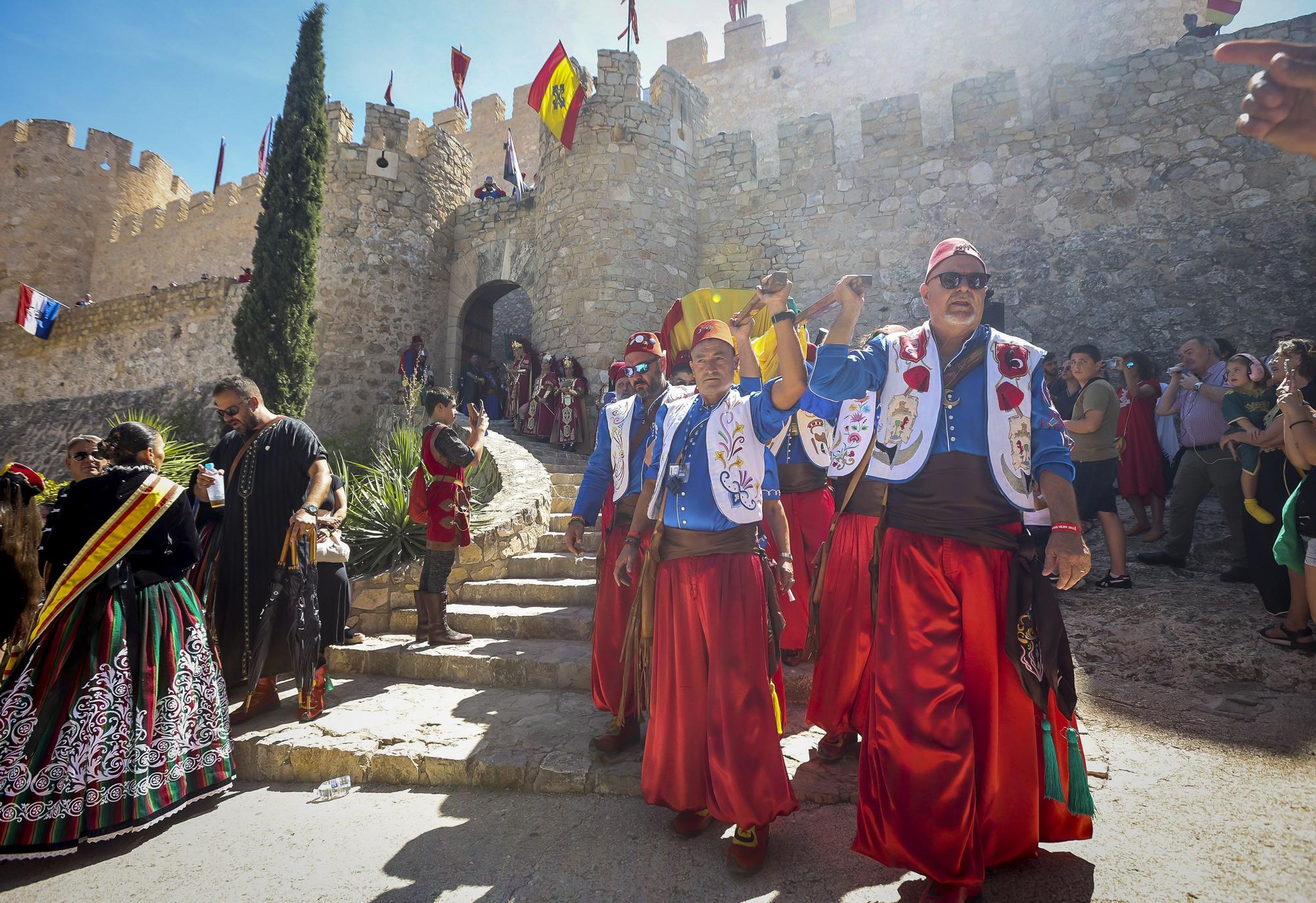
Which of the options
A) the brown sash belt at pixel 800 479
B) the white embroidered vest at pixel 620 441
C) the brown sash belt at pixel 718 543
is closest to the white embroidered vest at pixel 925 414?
the brown sash belt at pixel 718 543

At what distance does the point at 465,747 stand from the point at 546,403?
A: 309 inches

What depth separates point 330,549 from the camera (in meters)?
3.81

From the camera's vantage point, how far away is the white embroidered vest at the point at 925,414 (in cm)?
202

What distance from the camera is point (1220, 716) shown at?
3006 millimetres

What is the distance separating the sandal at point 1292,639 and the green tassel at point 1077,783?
260 centimetres

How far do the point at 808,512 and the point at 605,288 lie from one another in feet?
26.0

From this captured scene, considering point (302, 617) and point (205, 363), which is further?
point (205, 363)

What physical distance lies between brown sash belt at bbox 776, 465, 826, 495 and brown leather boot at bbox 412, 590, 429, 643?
2.71m

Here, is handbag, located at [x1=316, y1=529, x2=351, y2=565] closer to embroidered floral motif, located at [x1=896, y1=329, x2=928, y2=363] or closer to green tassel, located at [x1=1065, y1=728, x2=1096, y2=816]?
embroidered floral motif, located at [x1=896, y1=329, x2=928, y2=363]

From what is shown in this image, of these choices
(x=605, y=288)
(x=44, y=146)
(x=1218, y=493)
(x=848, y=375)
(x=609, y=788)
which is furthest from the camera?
(x=44, y=146)

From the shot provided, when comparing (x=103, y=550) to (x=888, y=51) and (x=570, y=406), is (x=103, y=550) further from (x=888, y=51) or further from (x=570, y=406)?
(x=888, y=51)

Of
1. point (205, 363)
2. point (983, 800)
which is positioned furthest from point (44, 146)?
point (983, 800)

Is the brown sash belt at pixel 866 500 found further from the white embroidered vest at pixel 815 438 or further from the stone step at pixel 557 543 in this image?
the stone step at pixel 557 543

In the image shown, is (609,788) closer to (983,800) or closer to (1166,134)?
(983,800)
